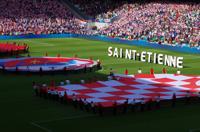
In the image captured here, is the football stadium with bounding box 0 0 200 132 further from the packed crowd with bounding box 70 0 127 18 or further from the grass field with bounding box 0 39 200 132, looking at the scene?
the packed crowd with bounding box 70 0 127 18

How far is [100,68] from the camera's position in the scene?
150 feet

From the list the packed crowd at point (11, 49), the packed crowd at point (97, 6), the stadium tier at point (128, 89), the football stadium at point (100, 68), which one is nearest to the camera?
the football stadium at point (100, 68)

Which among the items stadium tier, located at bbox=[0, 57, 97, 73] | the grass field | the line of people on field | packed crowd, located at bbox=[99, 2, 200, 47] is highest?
packed crowd, located at bbox=[99, 2, 200, 47]

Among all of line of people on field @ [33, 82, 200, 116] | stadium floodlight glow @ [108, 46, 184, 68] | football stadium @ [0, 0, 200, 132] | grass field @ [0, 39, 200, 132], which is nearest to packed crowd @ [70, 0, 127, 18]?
football stadium @ [0, 0, 200, 132]

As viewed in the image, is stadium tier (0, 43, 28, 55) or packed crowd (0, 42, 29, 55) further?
packed crowd (0, 42, 29, 55)

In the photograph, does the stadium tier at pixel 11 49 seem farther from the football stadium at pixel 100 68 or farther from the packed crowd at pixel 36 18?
the packed crowd at pixel 36 18

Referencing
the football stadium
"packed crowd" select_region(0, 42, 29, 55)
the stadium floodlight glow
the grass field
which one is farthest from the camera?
"packed crowd" select_region(0, 42, 29, 55)

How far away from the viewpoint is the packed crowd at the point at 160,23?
217 ft

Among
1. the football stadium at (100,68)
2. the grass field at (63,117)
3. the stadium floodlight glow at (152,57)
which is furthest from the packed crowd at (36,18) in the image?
the grass field at (63,117)

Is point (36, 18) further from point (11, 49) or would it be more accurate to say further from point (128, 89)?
point (128, 89)

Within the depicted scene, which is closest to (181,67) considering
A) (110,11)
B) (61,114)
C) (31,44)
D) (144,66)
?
(144,66)

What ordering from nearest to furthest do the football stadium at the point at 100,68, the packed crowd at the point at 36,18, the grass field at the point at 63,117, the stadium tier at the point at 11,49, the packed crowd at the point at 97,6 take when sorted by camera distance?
1. the grass field at the point at 63,117
2. the football stadium at the point at 100,68
3. the stadium tier at the point at 11,49
4. the packed crowd at the point at 36,18
5. the packed crowd at the point at 97,6

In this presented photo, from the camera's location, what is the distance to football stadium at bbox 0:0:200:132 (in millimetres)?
27500

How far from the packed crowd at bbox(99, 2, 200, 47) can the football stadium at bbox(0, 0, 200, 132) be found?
0.16 metres
